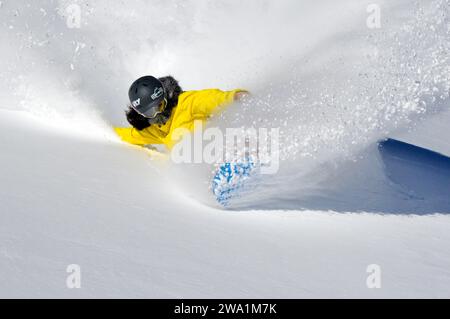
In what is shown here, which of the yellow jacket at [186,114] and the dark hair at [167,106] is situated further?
the dark hair at [167,106]

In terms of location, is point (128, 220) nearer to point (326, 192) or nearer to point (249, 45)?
point (326, 192)

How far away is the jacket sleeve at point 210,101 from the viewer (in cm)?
370

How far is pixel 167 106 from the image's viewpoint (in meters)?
3.91

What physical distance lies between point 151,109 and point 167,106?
0.49 ft

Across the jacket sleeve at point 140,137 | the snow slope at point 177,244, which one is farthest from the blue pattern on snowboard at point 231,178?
the jacket sleeve at point 140,137

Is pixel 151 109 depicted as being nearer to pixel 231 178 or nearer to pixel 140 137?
pixel 140 137

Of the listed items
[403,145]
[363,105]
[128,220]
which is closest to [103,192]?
[128,220]

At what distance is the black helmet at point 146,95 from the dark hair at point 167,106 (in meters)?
0.11

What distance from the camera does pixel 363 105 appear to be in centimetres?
328

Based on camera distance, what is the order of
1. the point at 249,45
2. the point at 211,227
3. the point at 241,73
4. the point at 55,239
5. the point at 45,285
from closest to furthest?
the point at 45,285, the point at 55,239, the point at 211,227, the point at 241,73, the point at 249,45

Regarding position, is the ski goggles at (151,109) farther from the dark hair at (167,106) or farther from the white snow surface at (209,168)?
the white snow surface at (209,168)

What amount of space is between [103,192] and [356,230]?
1.14m

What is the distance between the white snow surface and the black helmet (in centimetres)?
31

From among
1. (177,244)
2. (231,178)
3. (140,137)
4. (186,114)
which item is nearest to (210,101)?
(186,114)
